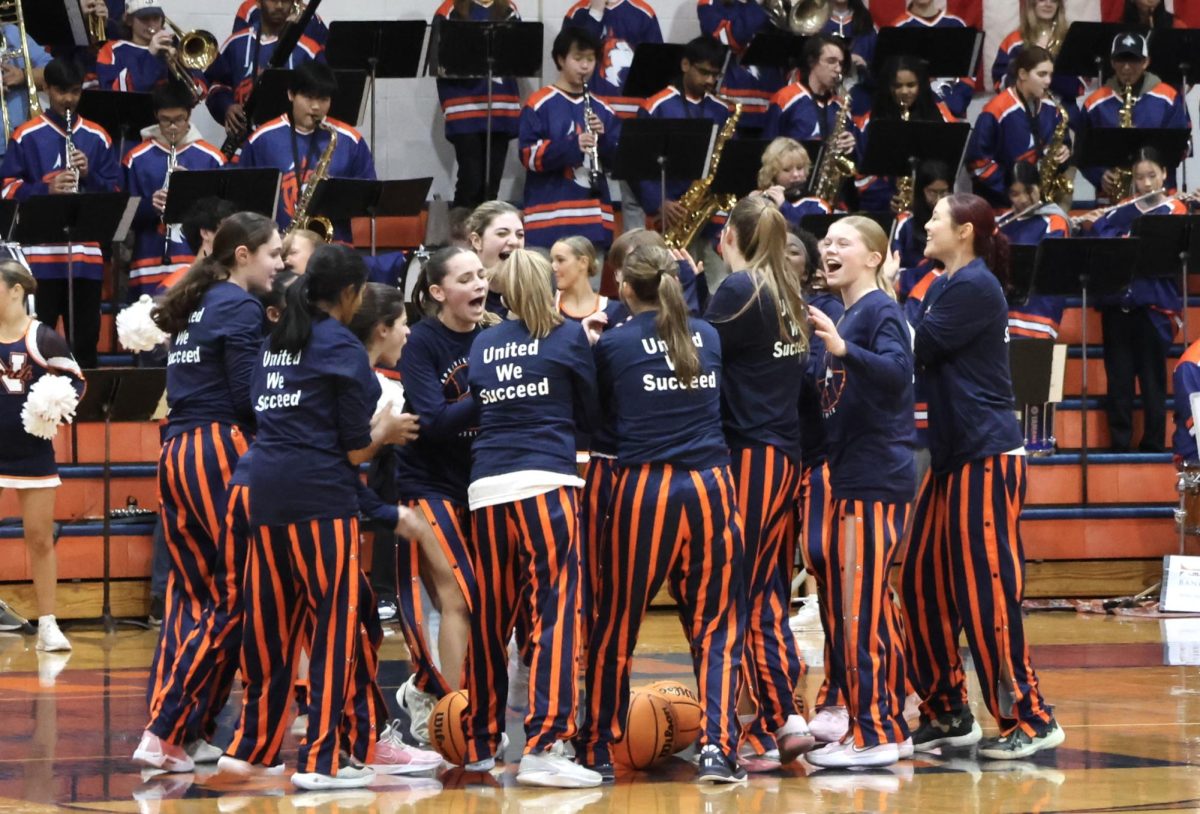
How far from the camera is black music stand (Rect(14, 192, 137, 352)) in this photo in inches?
435

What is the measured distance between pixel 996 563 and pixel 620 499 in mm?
1388

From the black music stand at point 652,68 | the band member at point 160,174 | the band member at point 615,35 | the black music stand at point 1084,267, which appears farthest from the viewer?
the band member at point 615,35

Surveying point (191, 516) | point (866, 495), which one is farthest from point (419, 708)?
point (866, 495)

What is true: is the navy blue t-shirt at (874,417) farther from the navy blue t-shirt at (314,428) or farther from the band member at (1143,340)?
the band member at (1143,340)

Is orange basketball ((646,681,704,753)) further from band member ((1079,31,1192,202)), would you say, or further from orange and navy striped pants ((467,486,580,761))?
band member ((1079,31,1192,202))

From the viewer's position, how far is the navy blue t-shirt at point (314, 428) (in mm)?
6062

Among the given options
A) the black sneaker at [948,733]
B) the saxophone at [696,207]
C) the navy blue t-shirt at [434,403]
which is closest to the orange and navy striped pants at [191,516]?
the navy blue t-shirt at [434,403]

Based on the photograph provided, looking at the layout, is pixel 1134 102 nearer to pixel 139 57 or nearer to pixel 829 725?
pixel 139 57

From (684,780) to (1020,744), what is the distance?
1237mm

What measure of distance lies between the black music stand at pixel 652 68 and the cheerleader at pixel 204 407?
7302 mm

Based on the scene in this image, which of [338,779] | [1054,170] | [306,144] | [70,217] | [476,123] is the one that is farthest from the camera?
[1054,170]

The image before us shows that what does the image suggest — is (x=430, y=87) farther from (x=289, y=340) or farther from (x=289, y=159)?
(x=289, y=340)

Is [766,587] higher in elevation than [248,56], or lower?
lower

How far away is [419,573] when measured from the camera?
664 cm
